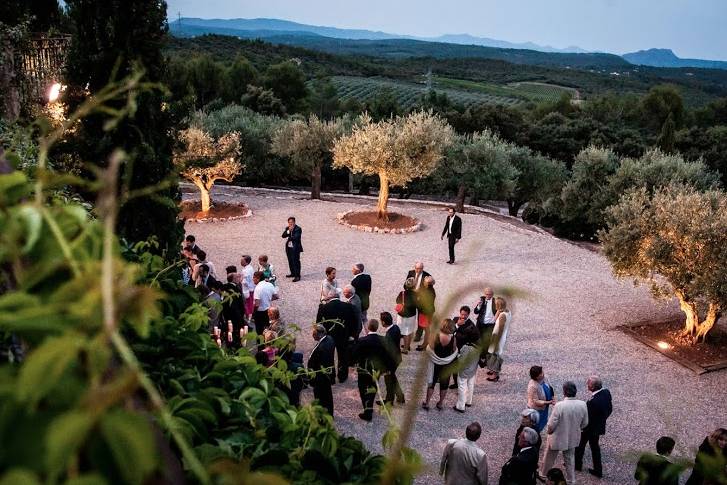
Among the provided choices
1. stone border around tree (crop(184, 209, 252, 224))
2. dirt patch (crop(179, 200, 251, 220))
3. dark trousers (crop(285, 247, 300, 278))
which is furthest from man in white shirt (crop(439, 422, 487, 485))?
dirt patch (crop(179, 200, 251, 220))

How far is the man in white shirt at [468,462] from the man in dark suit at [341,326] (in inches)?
141

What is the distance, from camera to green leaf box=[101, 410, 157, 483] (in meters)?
0.74

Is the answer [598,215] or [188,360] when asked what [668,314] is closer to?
[598,215]

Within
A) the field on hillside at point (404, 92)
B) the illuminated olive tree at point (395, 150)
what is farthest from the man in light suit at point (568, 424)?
the field on hillside at point (404, 92)

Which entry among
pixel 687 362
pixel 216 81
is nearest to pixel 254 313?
pixel 687 362

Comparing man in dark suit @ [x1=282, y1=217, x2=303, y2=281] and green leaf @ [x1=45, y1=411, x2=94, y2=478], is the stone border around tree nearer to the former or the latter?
man in dark suit @ [x1=282, y1=217, x2=303, y2=281]

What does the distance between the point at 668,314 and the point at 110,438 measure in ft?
55.9

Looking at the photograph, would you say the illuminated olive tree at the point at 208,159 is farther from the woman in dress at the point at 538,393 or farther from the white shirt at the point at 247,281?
the woman in dress at the point at 538,393

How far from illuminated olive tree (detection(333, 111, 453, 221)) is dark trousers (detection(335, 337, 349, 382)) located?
13.1 m

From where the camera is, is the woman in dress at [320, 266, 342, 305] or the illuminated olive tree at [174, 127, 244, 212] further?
the illuminated olive tree at [174, 127, 244, 212]

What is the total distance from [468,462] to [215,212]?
60.6 feet

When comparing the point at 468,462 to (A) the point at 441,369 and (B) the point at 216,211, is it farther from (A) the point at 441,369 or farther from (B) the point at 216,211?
(B) the point at 216,211

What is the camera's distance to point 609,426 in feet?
33.2

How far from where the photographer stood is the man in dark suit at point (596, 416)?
8.55 m
